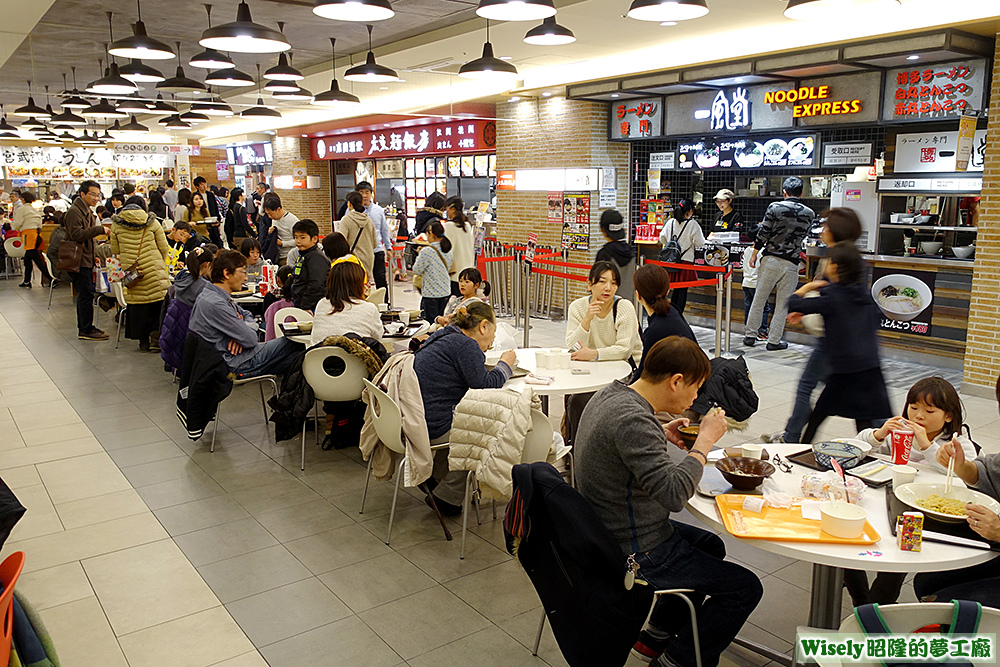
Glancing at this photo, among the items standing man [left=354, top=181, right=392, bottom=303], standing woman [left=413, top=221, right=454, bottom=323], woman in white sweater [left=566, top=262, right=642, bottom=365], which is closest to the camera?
woman in white sweater [left=566, top=262, right=642, bottom=365]

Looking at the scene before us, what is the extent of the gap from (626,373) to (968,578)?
7.00ft

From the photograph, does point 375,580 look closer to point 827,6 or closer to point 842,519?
point 842,519

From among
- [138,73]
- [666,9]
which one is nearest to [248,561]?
[666,9]

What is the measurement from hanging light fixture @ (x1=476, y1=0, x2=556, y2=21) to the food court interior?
0.06ft

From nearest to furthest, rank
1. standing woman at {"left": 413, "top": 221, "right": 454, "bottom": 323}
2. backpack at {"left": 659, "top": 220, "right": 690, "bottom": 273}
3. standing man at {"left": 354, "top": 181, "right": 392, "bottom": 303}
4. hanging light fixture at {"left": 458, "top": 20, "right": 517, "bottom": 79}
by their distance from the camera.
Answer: hanging light fixture at {"left": 458, "top": 20, "right": 517, "bottom": 79} < standing woman at {"left": 413, "top": 221, "right": 454, "bottom": 323} < backpack at {"left": 659, "top": 220, "right": 690, "bottom": 273} < standing man at {"left": 354, "top": 181, "right": 392, "bottom": 303}

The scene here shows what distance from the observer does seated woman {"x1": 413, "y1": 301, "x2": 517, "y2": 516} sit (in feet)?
13.1

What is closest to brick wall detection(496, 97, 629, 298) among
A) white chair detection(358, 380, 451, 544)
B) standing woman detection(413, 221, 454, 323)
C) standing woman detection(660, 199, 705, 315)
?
standing woman detection(660, 199, 705, 315)

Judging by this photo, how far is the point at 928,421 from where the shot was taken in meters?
3.19

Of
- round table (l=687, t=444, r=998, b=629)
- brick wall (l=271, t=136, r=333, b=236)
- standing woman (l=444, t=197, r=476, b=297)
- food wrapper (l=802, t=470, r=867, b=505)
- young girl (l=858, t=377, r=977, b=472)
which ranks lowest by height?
round table (l=687, t=444, r=998, b=629)

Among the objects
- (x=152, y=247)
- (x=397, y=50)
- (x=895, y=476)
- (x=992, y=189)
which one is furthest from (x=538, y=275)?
(x=895, y=476)

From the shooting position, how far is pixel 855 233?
4535 millimetres

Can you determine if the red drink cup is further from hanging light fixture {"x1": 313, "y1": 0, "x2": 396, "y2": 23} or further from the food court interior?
hanging light fixture {"x1": 313, "y1": 0, "x2": 396, "y2": 23}

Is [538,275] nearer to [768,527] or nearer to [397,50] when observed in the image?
[397,50]

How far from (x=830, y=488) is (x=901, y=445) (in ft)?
1.56
